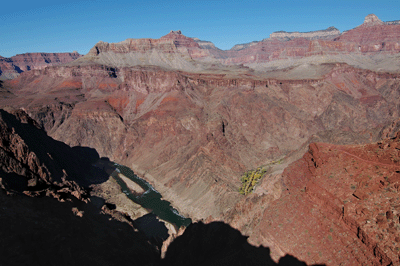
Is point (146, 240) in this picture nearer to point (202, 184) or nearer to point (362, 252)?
point (202, 184)

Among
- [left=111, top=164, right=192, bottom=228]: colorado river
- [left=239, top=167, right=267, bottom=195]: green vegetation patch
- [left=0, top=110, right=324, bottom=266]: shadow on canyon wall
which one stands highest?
[left=0, top=110, right=324, bottom=266]: shadow on canyon wall

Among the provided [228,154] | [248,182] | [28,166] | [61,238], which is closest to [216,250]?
[61,238]

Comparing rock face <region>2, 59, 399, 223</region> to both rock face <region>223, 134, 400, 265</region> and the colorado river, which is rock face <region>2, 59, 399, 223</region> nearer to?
the colorado river

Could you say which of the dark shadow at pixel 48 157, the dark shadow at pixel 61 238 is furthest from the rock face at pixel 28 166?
the dark shadow at pixel 61 238

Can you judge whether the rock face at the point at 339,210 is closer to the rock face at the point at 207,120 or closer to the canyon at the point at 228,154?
the canyon at the point at 228,154

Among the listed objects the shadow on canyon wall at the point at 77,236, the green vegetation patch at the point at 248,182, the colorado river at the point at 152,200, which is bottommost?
the colorado river at the point at 152,200

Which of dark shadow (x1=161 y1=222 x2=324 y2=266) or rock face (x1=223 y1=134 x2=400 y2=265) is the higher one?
rock face (x1=223 y1=134 x2=400 y2=265)

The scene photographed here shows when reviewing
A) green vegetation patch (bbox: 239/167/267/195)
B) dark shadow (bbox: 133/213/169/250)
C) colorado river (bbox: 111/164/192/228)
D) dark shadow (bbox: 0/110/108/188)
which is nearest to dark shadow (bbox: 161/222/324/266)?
dark shadow (bbox: 133/213/169/250)
